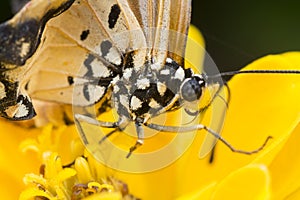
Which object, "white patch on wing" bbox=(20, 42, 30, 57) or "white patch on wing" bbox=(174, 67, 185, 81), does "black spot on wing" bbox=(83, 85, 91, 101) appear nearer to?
"white patch on wing" bbox=(174, 67, 185, 81)

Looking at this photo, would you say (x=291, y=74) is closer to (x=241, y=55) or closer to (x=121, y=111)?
(x=121, y=111)

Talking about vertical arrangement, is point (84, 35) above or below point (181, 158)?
above

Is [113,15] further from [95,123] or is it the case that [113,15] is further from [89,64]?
[95,123]

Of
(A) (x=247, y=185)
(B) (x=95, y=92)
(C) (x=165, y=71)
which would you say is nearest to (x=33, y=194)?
(B) (x=95, y=92)

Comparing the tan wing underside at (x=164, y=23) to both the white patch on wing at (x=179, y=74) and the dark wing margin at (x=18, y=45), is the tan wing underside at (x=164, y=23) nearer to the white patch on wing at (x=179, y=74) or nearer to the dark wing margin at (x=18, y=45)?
the white patch on wing at (x=179, y=74)

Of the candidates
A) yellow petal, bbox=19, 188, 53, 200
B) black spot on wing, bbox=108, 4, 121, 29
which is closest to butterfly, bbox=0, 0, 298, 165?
black spot on wing, bbox=108, 4, 121, 29

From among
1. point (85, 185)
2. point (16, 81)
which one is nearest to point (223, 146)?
point (85, 185)
